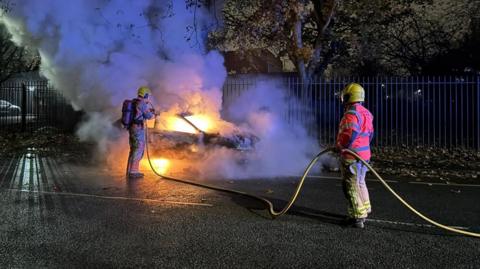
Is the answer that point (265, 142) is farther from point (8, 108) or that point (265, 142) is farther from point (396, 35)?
point (8, 108)

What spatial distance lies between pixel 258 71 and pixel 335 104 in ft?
21.1

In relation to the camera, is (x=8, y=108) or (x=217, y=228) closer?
(x=217, y=228)

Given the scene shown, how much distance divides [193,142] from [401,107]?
8426 millimetres

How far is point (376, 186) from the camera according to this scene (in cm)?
801

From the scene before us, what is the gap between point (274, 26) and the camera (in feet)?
47.8

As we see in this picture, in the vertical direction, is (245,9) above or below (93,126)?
above

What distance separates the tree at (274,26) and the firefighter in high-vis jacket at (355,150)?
881 cm

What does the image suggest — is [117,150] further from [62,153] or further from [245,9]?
[245,9]

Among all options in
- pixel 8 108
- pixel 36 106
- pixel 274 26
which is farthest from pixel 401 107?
pixel 8 108

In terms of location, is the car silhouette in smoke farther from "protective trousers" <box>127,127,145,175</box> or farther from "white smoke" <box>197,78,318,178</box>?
"protective trousers" <box>127,127,145,175</box>

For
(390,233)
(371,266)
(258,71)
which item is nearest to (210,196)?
(390,233)

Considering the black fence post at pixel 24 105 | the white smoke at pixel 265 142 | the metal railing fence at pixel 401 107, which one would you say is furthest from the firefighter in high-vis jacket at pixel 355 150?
the black fence post at pixel 24 105

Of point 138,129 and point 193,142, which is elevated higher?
point 138,129

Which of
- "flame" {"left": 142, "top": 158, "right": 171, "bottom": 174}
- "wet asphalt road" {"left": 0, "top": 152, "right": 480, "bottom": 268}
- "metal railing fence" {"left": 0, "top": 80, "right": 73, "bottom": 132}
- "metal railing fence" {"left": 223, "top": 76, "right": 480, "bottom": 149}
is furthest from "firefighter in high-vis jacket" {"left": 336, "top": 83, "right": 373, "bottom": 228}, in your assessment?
"metal railing fence" {"left": 0, "top": 80, "right": 73, "bottom": 132}
